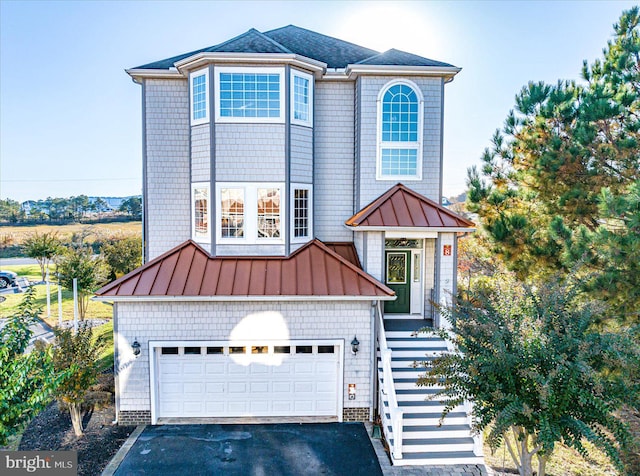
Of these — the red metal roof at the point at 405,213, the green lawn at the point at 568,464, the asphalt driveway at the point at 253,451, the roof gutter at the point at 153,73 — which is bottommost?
the green lawn at the point at 568,464

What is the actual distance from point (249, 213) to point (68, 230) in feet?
129

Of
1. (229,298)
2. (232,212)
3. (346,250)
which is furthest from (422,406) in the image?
(232,212)

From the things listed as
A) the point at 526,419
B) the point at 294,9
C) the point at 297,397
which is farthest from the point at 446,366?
the point at 294,9

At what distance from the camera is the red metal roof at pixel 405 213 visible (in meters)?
10.8

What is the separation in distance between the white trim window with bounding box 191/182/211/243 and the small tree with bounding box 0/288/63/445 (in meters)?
4.81

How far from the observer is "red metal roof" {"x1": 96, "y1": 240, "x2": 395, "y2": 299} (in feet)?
32.6

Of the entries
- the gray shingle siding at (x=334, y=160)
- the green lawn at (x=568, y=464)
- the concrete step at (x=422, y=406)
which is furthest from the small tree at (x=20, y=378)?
the green lawn at (x=568, y=464)

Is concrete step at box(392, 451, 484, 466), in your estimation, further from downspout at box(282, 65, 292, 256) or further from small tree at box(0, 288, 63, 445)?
small tree at box(0, 288, 63, 445)

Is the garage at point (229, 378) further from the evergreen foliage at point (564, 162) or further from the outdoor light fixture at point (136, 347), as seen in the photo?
the evergreen foliage at point (564, 162)

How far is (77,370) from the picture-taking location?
898 centimetres

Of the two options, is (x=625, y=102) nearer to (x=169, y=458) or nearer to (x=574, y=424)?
(x=574, y=424)

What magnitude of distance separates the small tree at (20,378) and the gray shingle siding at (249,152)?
217 inches

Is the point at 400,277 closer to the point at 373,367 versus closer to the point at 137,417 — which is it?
the point at 373,367

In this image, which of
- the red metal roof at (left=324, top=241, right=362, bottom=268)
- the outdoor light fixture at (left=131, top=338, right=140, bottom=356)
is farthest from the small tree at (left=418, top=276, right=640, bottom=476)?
the outdoor light fixture at (left=131, top=338, right=140, bottom=356)
